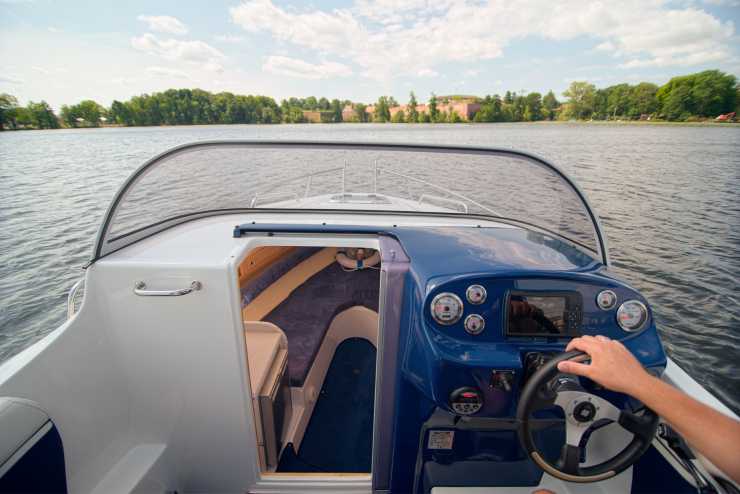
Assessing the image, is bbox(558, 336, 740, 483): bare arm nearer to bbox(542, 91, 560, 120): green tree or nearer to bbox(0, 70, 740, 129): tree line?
bbox(0, 70, 740, 129): tree line

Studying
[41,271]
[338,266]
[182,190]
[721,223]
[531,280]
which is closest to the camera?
[531,280]

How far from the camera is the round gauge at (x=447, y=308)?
1331 mm

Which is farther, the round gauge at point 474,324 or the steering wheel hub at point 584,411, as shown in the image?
the round gauge at point 474,324

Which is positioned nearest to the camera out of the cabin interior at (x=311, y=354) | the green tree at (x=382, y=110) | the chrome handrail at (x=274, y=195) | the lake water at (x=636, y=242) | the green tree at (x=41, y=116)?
the cabin interior at (x=311, y=354)

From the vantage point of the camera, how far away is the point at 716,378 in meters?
4.39

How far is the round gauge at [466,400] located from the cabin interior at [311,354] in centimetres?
104

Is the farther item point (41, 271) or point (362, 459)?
point (41, 271)

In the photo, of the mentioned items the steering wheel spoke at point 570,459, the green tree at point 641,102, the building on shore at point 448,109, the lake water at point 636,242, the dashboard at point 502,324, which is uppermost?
the green tree at point 641,102

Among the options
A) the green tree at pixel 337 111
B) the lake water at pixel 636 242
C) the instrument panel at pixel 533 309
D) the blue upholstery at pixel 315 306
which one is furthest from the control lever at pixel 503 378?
the green tree at pixel 337 111

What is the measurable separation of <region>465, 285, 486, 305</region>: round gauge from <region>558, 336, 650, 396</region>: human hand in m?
0.41

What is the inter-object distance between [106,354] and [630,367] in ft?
6.54

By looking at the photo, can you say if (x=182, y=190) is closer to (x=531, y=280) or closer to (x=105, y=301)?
(x=105, y=301)

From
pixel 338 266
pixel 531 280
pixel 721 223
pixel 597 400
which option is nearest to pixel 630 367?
pixel 597 400

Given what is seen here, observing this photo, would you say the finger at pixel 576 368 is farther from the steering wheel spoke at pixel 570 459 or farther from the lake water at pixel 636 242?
the lake water at pixel 636 242
